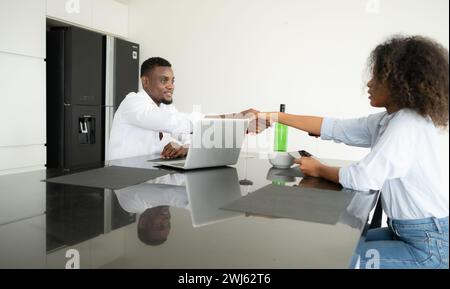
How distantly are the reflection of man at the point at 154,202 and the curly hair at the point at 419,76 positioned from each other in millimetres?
740

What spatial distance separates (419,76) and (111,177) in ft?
3.38

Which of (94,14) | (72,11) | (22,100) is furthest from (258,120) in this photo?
(94,14)

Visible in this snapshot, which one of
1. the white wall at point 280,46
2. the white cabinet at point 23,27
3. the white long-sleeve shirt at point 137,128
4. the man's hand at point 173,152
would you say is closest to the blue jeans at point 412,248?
the man's hand at point 173,152

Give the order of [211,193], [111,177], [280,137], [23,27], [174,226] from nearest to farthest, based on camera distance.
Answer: [174,226] → [211,193] → [111,177] → [280,137] → [23,27]

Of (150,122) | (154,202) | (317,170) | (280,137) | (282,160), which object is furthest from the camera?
Result: (150,122)

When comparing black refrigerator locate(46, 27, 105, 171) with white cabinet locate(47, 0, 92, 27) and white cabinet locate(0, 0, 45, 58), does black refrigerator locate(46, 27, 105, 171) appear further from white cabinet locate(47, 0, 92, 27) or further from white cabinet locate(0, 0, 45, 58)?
white cabinet locate(0, 0, 45, 58)

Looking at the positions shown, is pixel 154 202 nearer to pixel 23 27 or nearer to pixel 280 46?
pixel 23 27

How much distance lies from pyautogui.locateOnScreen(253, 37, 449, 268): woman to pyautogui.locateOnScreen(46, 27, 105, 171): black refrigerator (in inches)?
108

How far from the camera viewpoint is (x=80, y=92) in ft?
11.2

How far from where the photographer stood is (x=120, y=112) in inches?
91.0

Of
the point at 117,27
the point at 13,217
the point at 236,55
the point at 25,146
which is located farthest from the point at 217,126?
the point at 117,27

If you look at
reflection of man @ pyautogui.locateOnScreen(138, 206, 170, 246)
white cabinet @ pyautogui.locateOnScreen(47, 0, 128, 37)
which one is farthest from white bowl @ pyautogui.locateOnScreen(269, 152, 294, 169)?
white cabinet @ pyautogui.locateOnScreen(47, 0, 128, 37)

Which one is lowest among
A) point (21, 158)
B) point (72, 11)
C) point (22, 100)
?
point (21, 158)

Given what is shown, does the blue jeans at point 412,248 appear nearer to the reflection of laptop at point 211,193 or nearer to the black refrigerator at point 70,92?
the reflection of laptop at point 211,193
